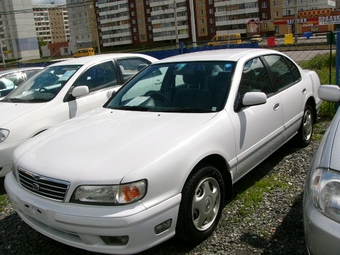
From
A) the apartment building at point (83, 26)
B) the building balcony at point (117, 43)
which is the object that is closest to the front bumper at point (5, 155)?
the building balcony at point (117, 43)

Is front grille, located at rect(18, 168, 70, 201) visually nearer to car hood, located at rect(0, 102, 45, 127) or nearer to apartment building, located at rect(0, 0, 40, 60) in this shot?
car hood, located at rect(0, 102, 45, 127)

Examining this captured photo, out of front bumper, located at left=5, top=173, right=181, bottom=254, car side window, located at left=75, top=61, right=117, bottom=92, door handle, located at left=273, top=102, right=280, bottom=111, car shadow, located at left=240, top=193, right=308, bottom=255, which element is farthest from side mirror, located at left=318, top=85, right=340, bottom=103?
car side window, located at left=75, top=61, right=117, bottom=92

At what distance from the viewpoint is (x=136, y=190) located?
248 cm

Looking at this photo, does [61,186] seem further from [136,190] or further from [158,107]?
[158,107]

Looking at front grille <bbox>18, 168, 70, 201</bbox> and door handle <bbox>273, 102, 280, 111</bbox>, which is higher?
door handle <bbox>273, 102, 280, 111</bbox>

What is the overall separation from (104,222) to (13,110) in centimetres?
320

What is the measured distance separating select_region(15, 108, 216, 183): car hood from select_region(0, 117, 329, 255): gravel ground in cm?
80

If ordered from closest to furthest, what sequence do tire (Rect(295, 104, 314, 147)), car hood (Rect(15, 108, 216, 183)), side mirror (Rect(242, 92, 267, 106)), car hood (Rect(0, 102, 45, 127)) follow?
car hood (Rect(15, 108, 216, 183)), side mirror (Rect(242, 92, 267, 106)), car hood (Rect(0, 102, 45, 127)), tire (Rect(295, 104, 314, 147))

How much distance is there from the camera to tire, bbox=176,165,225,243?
276 centimetres

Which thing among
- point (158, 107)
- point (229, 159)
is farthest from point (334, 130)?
point (158, 107)

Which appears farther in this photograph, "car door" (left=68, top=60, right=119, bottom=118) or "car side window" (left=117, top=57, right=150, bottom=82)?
"car side window" (left=117, top=57, right=150, bottom=82)

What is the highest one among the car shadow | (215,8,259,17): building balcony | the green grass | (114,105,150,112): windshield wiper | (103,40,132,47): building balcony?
(215,8,259,17): building balcony

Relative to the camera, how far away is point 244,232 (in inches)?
124

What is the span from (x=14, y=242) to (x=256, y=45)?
9.75 m
